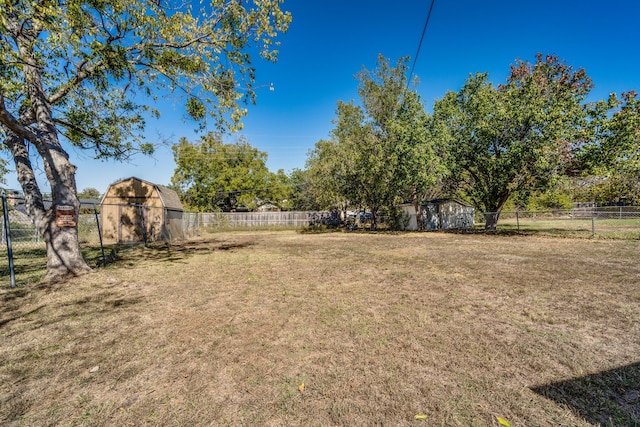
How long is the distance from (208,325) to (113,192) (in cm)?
1725

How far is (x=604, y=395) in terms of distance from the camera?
2.10m

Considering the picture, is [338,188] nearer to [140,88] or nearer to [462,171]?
[462,171]

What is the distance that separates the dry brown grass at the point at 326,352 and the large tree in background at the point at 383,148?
485 inches

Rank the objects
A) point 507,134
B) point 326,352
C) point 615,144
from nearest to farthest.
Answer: point 326,352
point 615,144
point 507,134

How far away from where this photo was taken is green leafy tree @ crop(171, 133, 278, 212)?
32.7 metres

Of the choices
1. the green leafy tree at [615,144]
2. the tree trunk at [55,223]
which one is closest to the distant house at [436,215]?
the green leafy tree at [615,144]

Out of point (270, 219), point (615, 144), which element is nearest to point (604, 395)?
point (615, 144)

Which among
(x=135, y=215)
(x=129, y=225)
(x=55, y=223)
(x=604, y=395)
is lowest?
(x=604, y=395)

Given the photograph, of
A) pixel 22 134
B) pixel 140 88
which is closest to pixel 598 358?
pixel 22 134

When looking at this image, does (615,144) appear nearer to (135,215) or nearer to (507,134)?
(507,134)

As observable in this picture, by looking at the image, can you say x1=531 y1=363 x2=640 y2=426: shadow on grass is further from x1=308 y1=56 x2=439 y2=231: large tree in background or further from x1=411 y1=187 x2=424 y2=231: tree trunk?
x1=411 y1=187 x2=424 y2=231: tree trunk

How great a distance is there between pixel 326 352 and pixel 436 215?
76.1 feet

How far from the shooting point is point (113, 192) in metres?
16.4

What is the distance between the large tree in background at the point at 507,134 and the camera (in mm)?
13438
